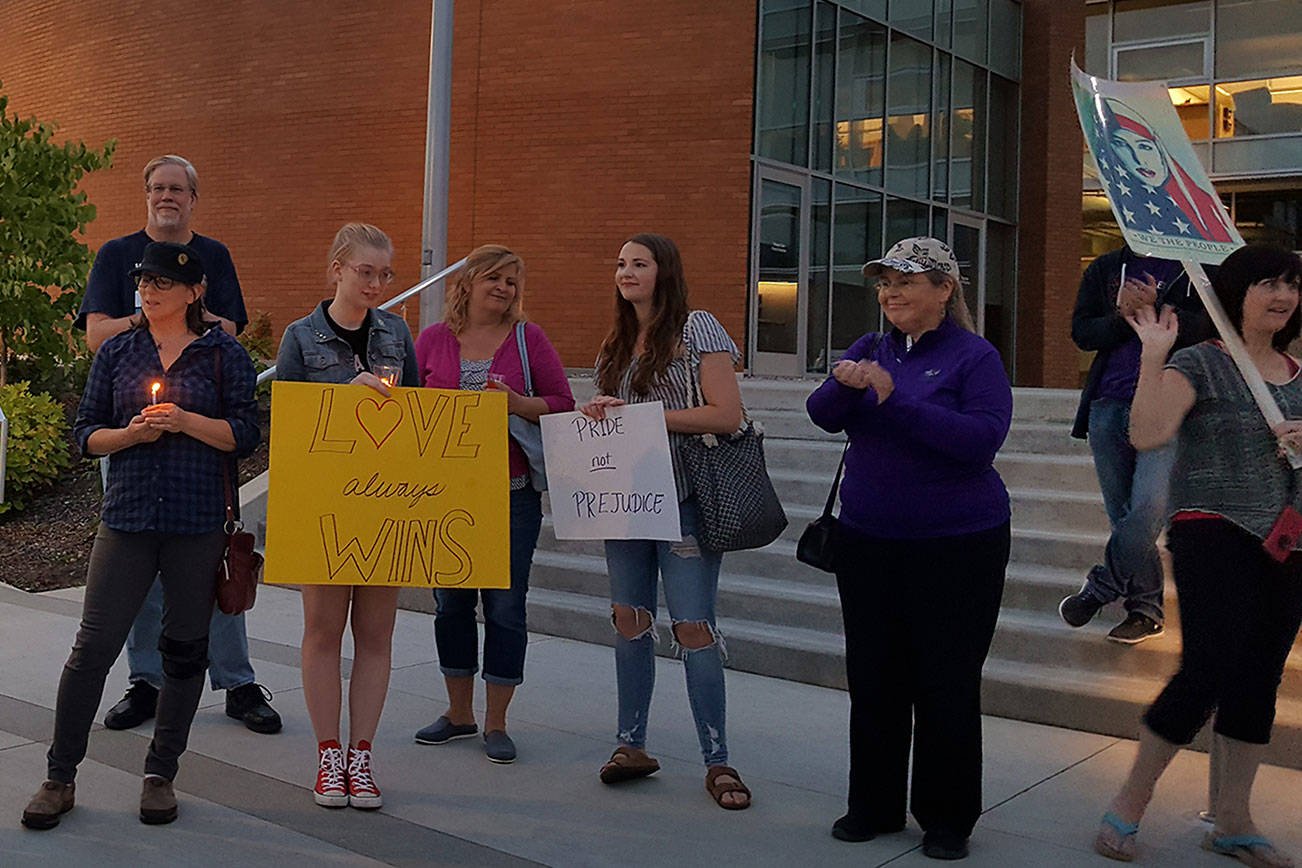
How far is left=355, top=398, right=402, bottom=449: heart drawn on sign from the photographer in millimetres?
4133

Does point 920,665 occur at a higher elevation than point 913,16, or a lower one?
lower

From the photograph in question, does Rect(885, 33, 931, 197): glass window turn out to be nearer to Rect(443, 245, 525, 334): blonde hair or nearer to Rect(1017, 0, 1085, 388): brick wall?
Rect(1017, 0, 1085, 388): brick wall

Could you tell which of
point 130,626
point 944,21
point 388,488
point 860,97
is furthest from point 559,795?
point 944,21

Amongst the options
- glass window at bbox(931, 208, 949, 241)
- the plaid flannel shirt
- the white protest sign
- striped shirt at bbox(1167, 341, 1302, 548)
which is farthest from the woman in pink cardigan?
glass window at bbox(931, 208, 949, 241)

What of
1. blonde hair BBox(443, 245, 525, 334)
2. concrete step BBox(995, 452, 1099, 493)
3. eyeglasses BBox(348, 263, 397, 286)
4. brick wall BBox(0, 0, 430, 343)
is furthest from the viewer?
brick wall BBox(0, 0, 430, 343)

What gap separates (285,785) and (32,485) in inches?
280

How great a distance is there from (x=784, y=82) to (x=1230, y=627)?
455 inches

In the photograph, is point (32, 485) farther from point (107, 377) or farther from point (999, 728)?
point (999, 728)

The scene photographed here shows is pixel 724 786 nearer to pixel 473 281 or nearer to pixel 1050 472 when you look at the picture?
pixel 473 281

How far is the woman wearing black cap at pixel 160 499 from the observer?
383 centimetres

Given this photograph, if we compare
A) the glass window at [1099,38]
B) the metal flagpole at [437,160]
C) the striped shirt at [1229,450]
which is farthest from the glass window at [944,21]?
the striped shirt at [1229,450]

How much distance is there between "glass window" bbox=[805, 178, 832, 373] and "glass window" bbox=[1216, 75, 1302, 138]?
993cm

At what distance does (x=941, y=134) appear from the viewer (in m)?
17.4

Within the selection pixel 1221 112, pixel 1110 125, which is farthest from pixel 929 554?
pixel 1221 112
